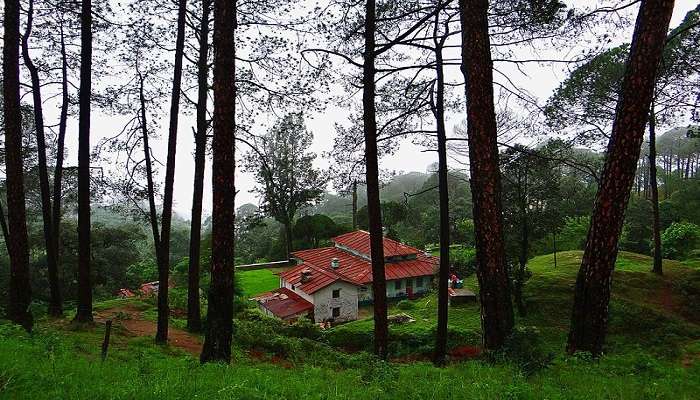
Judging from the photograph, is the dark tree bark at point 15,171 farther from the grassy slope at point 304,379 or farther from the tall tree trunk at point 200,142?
the tall tree trunk at point 200,142

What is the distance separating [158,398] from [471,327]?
13210mm

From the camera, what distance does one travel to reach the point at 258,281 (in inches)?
1058

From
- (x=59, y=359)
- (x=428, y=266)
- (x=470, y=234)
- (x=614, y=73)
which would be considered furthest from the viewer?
(x=428, y=266)

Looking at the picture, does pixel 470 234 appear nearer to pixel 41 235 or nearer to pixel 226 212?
pixel 226 212

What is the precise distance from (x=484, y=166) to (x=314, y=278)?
54.8ft

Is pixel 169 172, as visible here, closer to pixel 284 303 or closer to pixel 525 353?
pixel 525 353

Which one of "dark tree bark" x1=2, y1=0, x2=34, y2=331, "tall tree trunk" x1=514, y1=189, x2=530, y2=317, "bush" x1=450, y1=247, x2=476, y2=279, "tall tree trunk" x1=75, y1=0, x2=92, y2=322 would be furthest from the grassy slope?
"bush" x1=450, y1=247, x2=476, y2=279

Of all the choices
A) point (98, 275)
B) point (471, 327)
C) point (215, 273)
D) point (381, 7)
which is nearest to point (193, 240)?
point (215, 273)

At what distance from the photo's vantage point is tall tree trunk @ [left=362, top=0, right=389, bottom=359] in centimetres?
776

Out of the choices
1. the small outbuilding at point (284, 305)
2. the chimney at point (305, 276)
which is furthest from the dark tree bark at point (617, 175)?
the chimney at point (305, 276)

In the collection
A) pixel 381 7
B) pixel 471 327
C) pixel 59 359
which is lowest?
Result: pixel 471 327

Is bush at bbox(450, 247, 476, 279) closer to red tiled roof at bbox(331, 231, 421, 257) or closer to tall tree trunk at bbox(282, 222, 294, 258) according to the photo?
red tiled roof at bbox(331, 231, 421, 257)

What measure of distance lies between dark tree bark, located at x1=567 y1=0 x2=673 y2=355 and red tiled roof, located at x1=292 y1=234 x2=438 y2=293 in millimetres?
15824

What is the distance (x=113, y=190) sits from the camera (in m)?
11.0
